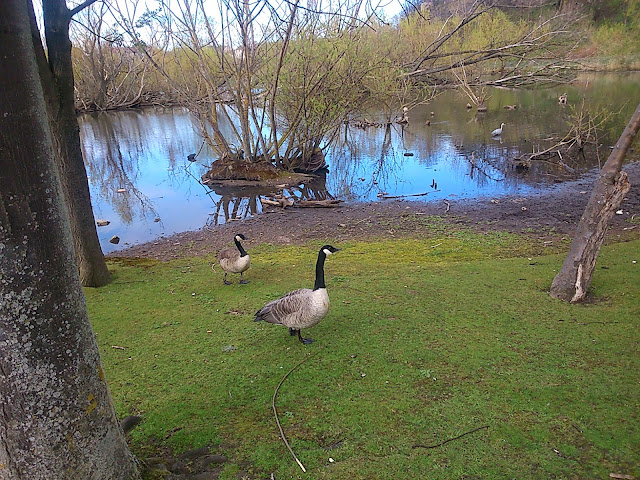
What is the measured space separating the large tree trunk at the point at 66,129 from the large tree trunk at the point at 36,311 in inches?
206

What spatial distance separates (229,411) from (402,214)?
13.5 m

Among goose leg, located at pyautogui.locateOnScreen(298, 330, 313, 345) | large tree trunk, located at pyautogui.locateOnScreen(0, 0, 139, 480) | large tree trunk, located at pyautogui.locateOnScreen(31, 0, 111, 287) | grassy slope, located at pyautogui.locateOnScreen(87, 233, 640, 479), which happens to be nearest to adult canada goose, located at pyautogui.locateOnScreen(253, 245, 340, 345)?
goose leg, located at pyautogui.locateOnScreen(298, 330, 313, 345)

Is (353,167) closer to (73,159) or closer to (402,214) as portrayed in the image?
(402,214)

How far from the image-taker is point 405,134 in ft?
123

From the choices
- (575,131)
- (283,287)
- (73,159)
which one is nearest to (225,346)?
(283,287)

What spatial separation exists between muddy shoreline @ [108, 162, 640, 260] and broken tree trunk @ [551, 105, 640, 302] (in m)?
6.01

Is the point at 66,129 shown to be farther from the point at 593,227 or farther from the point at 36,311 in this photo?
the point at 593,227

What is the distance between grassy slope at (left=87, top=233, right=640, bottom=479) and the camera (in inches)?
158

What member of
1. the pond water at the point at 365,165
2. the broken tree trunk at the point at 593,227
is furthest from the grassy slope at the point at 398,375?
the pond water at the point at 365,165

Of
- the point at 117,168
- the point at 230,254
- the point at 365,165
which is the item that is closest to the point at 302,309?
the point at 230,254

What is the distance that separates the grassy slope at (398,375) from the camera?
400cm

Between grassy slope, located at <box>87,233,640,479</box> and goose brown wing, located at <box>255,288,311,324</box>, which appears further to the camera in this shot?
goose brown wing, located at <box>255,288,311,324</box>

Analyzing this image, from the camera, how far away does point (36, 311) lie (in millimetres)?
2824

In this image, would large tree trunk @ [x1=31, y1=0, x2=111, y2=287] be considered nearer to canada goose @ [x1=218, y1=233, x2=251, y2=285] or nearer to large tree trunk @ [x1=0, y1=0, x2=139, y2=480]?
canada goose @ [x1=218, y1=233, x2=251, y2=285]
